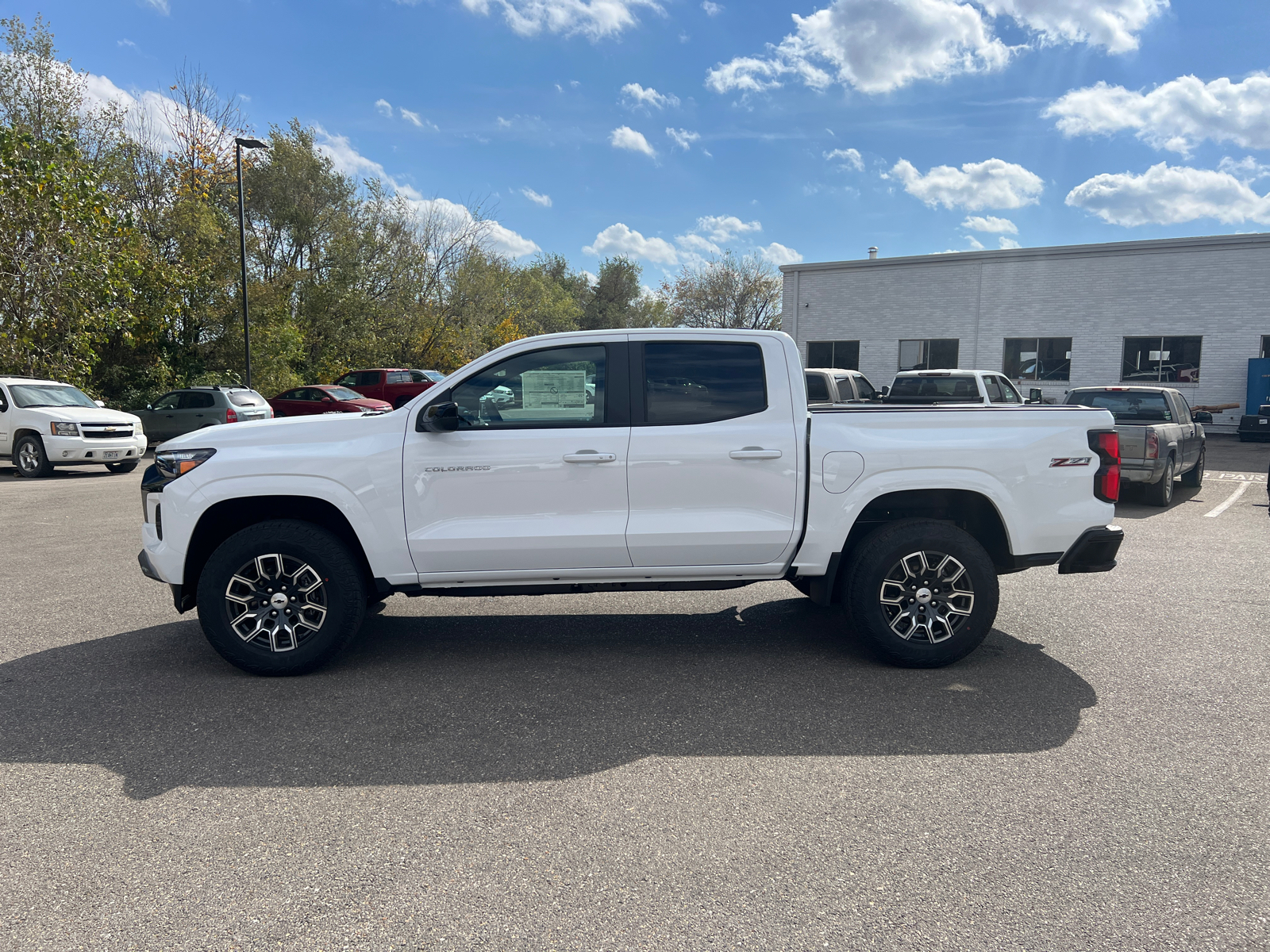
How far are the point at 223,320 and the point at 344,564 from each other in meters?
26.1

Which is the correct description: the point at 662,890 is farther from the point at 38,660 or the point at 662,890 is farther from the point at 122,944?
the point at 38,660

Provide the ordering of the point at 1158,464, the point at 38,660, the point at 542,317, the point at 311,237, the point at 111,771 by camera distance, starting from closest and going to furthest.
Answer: the point at 111,771 → the point at 38,660 → the point at 1158,464 → the point at 311,237 → the point at 542,317

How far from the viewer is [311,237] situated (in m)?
34.4

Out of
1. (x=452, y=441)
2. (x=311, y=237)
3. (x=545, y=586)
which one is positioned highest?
(x=311, y=237)

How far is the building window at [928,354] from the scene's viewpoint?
29672 mm

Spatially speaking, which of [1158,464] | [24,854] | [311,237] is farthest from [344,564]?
[311,237]

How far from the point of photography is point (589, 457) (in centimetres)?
478

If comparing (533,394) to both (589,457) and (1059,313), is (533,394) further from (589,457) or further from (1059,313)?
(1059,313)

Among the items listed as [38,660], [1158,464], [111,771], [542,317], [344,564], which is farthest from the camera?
[542,317]

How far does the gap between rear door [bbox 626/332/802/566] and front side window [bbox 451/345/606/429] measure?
0.26 meters

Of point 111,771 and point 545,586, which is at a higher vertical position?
point 545,586

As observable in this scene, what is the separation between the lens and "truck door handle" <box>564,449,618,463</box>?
477 centimetres

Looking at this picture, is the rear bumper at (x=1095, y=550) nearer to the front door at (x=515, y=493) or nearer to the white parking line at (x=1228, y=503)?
the front door at (x=515, y=493)

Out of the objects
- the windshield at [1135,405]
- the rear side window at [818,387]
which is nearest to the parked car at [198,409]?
the rear side window at [818,387]
